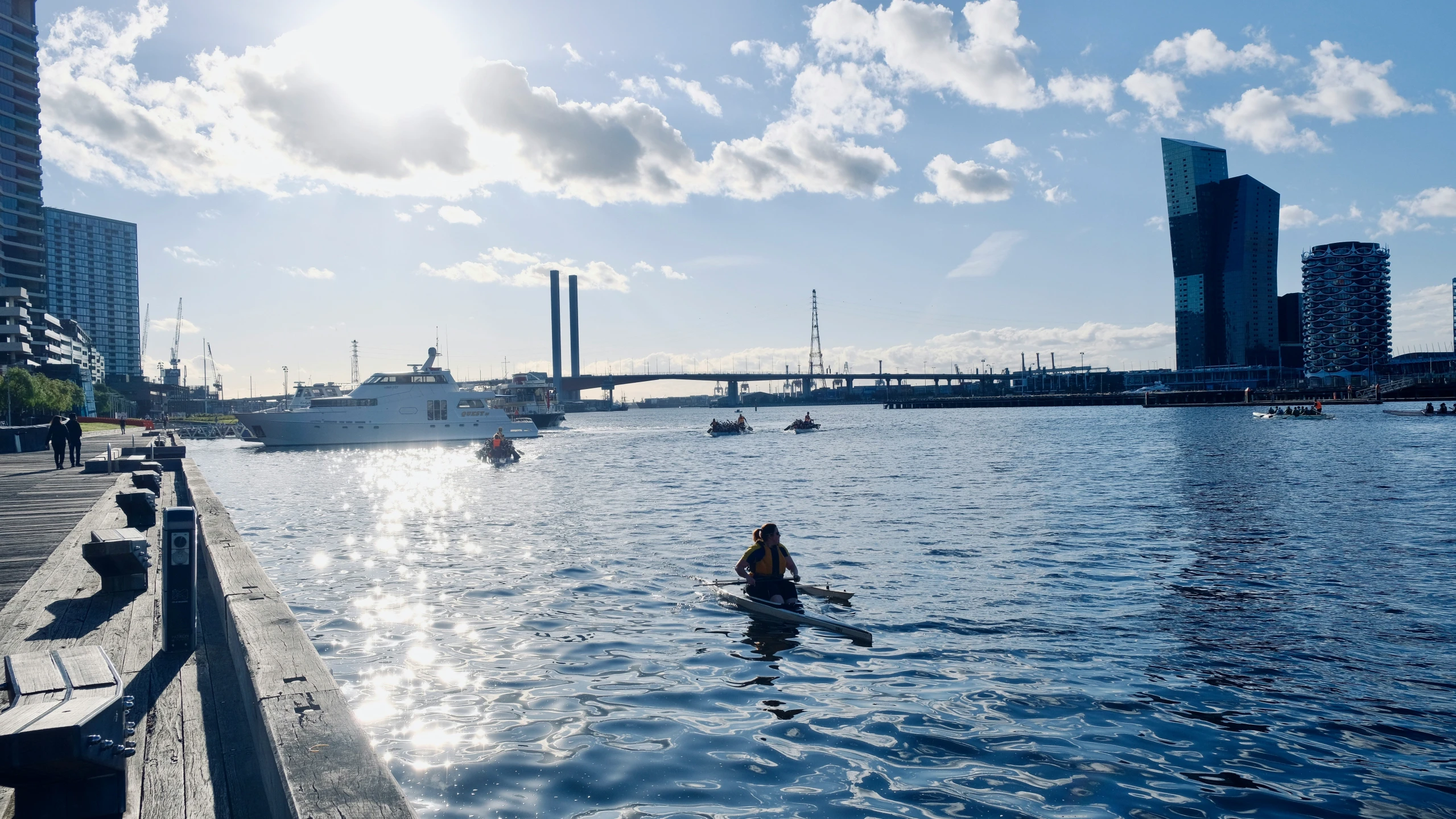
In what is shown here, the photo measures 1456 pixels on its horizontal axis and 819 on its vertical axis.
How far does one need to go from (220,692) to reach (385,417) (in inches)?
2939

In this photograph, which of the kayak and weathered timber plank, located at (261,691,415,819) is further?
the kayak

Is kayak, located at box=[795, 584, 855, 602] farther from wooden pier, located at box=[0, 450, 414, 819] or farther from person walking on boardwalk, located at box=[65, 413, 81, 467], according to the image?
person walking on boardwalk, located at box=[65, 413, 81, 467]

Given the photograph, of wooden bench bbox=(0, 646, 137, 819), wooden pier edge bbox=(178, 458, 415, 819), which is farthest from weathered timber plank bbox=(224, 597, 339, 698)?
wooden bench bbox=(0, 646, 137, 819)

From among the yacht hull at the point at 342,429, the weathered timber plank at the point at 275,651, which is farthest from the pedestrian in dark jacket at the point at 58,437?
the yacht hull at the point at 342,429

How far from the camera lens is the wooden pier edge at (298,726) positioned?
3650 mm

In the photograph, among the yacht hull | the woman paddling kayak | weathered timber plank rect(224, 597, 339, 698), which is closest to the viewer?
weathered timber plank rect(224, 597, 339, 698)

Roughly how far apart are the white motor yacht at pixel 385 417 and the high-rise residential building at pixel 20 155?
2181 inches

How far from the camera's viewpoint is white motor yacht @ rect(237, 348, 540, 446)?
72.9 metres

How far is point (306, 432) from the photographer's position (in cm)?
7375

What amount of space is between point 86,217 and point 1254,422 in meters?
234

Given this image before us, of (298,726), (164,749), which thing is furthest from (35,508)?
(298,726)

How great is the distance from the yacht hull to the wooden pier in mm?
66908

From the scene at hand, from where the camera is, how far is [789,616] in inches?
500

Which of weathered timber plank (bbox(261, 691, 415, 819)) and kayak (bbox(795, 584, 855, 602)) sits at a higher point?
weathered timber plank (bbox(261, 691, 415, 819))
